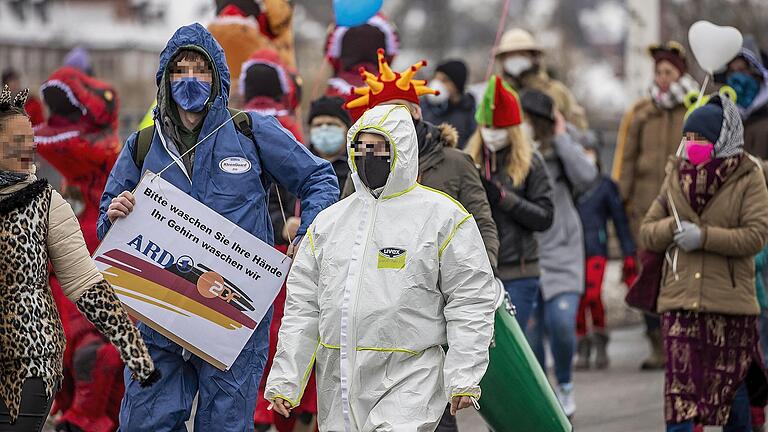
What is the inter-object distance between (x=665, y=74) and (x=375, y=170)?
7.06 meters

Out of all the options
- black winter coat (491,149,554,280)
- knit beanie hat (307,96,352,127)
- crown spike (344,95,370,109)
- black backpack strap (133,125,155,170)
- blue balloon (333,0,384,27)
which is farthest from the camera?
blue balloon (333,0,384,27)

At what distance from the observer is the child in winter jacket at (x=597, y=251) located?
44.3ft

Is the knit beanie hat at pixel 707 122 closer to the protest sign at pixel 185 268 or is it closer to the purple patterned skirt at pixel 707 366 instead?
the purple patterned skirt at pixel 707 366

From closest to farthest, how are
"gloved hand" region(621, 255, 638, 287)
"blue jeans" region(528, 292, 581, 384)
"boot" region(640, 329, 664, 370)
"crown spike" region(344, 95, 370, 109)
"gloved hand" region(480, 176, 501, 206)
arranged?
"crown spike" region(344, 95, 370, 109) < "gloved hand" region(480, 176, 501, 206) < "blue jeans" region(528, 292, 581, 384) < "boot" region(640, 329, 664, 370) < "gloved hand" region(621, 255, 638, 287)

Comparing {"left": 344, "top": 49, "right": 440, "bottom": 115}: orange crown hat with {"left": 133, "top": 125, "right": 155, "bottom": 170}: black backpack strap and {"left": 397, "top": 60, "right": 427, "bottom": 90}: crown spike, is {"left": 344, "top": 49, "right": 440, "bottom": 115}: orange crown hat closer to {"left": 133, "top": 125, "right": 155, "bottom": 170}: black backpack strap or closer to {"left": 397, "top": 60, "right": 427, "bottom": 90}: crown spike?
{"left": 397, "top": 60, "right": 427, "bottom": 90}: crown spike

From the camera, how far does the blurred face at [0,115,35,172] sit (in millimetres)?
6039

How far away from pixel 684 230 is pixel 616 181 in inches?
198

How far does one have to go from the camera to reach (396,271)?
6219mm

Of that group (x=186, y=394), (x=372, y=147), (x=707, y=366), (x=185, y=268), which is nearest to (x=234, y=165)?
(x=185, y=268)

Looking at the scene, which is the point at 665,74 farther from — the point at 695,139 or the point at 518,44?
the point at 695,139

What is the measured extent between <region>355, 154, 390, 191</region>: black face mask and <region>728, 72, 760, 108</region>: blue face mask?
225 inches

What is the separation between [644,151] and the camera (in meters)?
13.3

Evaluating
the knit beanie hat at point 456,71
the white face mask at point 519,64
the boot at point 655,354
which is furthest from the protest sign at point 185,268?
the boot at point 655,354

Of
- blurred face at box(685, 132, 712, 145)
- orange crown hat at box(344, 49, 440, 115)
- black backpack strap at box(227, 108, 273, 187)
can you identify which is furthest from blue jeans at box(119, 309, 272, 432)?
blurred face at box(685, 132, 712, 145)
